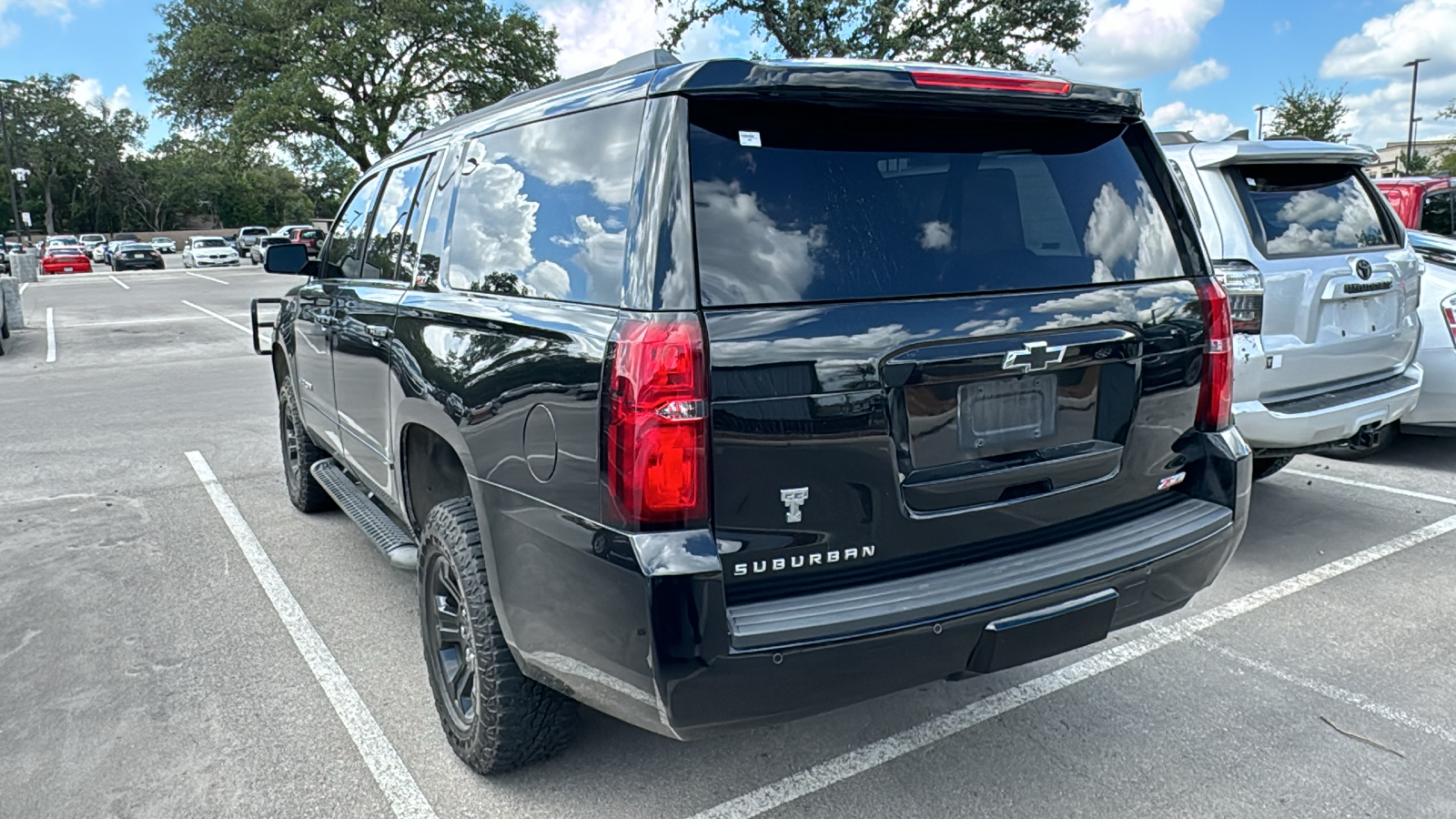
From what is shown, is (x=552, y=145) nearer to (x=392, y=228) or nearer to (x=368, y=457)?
(x=392, y=228)

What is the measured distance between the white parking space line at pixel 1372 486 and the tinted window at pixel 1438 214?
4475 millimetres

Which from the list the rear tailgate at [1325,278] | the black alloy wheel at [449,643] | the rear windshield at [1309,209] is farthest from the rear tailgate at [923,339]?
the rear windshield at [1309,209]

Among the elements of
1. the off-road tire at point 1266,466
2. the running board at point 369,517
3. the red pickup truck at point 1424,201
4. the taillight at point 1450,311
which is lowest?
the off-road tire at point 1266,466

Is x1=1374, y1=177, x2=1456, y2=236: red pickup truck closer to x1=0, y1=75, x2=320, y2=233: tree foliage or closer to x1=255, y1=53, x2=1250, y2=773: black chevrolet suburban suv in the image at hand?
x1=255, y1=53, x2=1250, y2=773: black chevrolet suburban suv

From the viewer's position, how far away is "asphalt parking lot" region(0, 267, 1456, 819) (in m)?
2.84

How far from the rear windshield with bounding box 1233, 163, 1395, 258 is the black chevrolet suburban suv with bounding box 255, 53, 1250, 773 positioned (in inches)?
90.9

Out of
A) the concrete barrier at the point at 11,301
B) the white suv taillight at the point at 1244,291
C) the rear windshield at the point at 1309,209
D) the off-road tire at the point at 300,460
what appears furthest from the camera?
the concrete barrier at the point at 11,301

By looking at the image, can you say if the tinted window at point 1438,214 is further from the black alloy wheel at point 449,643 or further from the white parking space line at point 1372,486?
the black alloy wheel at point 449,643

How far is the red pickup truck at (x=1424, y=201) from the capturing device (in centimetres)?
862

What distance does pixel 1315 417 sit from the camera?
471 centimetres

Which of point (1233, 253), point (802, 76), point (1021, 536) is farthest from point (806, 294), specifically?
point (1233, 253)

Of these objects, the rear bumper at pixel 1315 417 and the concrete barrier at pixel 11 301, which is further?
the concrete barrier at pixel 11 301

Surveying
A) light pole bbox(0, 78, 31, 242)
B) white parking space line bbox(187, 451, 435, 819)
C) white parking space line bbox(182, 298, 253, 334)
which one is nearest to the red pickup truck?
white parking space line bbox(187, 451, 435, 819)

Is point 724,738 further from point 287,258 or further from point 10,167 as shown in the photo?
point 10,167
